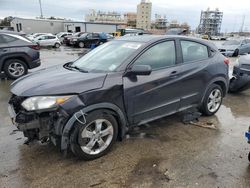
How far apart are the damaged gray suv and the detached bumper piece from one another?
2.20m

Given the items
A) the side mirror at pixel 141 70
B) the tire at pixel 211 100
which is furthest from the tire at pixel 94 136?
the tire at pixel 211 100

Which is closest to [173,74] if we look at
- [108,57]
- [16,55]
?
[108,57]

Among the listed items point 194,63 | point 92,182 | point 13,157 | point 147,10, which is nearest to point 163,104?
point 194,63

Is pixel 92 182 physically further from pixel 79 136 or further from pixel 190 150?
pixel 190 150

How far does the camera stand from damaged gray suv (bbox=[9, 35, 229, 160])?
2.82 metres

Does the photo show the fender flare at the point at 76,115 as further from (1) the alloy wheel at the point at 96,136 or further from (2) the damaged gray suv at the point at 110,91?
(1) the alloy wheel at the point at 96,136

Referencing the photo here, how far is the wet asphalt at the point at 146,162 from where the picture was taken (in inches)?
108

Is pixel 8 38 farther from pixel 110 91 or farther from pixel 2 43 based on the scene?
pixel 110 91

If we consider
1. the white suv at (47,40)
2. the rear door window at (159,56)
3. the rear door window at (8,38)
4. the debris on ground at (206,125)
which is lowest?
the white suv at (47,40)

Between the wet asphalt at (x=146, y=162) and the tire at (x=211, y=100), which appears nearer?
the wet asphalt at (x=146, y=162)

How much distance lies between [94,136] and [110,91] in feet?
2.10

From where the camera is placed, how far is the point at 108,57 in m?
3.67

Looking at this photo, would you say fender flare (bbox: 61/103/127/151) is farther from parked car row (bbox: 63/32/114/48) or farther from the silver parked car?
parked car row (bbox: 63/32/114/48)

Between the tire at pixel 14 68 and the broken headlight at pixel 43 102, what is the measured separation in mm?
5781
